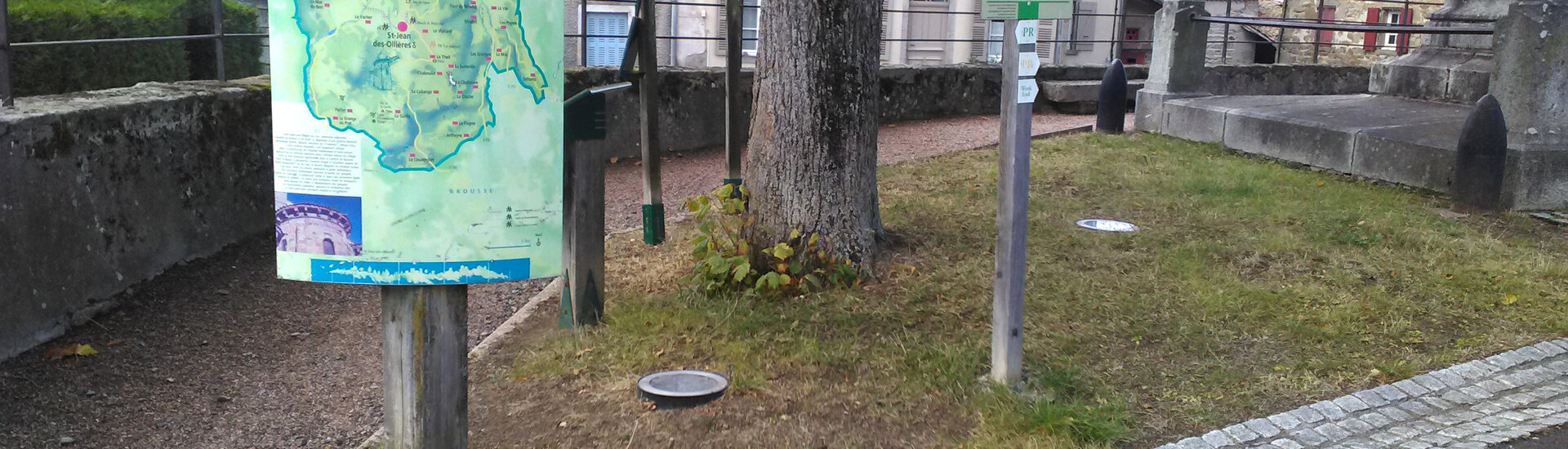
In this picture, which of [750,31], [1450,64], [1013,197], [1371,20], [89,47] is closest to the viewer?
[1013,197]

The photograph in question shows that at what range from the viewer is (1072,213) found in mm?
7344

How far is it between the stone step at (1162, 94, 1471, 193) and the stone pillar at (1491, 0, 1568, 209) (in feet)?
1.49

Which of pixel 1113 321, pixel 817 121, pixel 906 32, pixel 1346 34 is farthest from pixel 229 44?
pixel 1346 34

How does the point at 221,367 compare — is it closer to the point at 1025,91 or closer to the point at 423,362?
the point at 423,362

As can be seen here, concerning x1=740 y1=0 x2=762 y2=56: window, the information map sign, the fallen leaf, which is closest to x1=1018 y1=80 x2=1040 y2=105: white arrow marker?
the information map sign

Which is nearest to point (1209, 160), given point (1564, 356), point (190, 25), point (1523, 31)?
point (1523, 31)

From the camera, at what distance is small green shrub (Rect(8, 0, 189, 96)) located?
Answer: 7.14 metres

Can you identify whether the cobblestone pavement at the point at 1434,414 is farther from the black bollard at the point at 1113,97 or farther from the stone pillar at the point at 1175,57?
the stone pillar at the point at 1175,57

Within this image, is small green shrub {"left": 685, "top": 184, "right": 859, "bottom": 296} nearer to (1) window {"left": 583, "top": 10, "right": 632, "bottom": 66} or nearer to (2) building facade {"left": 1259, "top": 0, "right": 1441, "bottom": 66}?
(2) building facade {"left": 1259, "top": 0, "right": 1441, "bottom": 66}

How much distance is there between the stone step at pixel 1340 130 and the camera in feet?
27.7

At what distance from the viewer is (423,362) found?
2953 millimetres

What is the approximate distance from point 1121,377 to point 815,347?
116 centimetres

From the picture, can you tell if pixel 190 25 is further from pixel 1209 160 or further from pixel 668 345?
pixel 1209 160

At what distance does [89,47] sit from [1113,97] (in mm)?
8442
